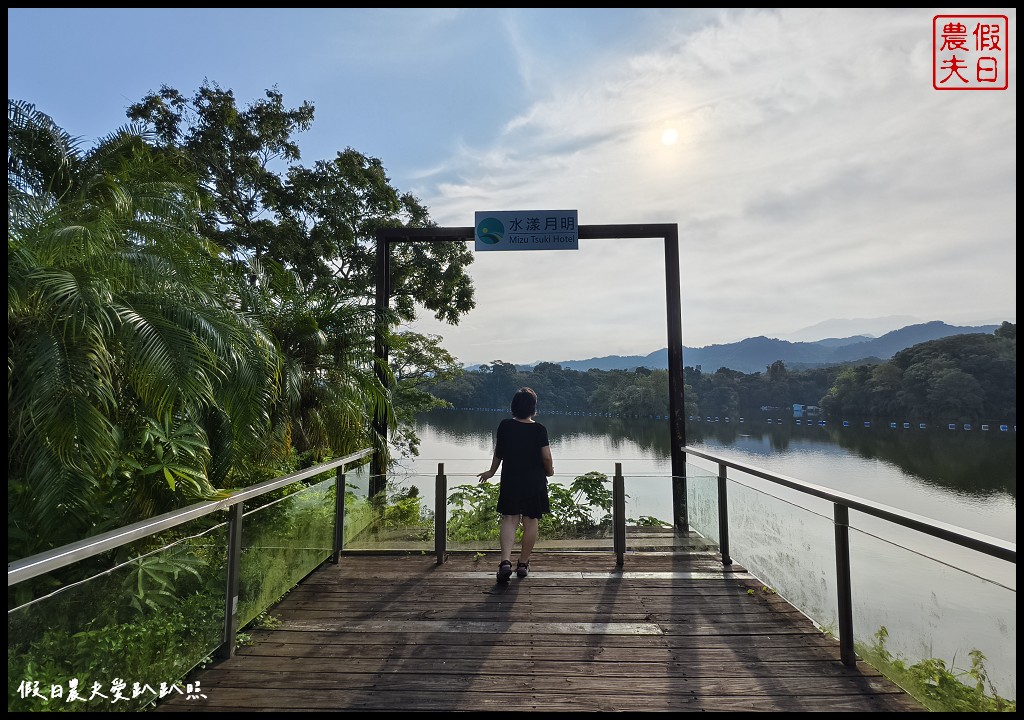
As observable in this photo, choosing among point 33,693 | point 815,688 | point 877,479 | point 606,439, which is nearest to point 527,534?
point 815,688

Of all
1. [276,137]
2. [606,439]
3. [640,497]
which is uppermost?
[276,137]

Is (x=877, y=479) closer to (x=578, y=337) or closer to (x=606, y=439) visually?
(x=606, y=439)

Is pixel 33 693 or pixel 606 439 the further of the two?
pixel 606 439

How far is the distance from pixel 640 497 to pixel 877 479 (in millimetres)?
15696

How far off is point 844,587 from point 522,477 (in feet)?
7.34

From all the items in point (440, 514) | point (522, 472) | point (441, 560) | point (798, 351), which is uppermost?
point (798, 351)

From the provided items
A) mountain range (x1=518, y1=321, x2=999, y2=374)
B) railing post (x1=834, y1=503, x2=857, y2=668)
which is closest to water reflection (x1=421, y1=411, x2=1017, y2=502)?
railing post (x1=834, y1=503, x2=857, y2=668)

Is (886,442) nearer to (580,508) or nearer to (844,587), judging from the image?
(580,508)

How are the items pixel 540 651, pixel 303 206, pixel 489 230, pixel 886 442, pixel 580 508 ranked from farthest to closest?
pixel 886 442 < pixel 303 206 < pixel 489 230 < pixel 580 508 < pixel 540 651

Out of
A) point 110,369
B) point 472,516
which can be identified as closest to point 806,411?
point 472,516

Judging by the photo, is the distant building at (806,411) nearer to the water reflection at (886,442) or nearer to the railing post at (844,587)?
the water reflection at (886,442)

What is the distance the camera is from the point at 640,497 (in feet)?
15.8

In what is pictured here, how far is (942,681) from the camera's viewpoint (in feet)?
6.95

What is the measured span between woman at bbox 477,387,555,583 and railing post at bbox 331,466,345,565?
1.61m
